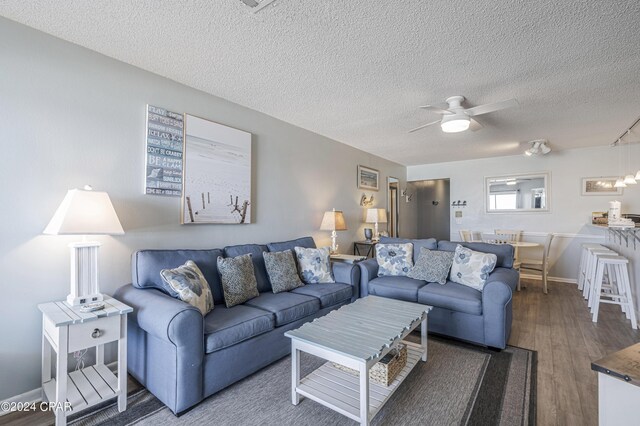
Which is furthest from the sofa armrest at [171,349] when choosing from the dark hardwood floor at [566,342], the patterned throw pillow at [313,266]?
the dark hardwood floor at [566,342]

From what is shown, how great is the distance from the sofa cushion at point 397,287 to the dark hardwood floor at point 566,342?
0.97m

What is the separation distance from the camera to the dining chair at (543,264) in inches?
181

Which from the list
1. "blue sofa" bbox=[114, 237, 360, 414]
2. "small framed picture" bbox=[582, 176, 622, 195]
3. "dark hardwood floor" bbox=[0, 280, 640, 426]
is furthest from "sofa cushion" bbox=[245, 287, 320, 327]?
"small framed picture" bbox=[582, 176, 622, 195]

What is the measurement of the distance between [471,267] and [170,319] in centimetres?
274

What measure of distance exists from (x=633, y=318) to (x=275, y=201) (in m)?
4.07

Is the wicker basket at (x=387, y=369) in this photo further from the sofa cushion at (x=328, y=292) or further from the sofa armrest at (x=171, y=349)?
the sofa armrest at (x=171, y=349)

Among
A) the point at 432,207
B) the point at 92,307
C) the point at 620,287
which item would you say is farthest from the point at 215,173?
the point at 432,207

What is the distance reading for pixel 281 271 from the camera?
296cm

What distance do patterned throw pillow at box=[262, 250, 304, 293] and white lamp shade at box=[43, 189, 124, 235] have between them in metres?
1.36

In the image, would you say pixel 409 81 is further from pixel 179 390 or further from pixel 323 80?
pixel 179 390

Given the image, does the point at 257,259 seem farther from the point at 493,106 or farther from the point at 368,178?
the point at 368,178

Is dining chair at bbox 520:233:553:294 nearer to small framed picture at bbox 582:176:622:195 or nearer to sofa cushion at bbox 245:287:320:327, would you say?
small framed picture at bbox 582:176:622:195

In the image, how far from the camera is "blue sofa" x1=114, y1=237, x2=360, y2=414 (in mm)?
1769
